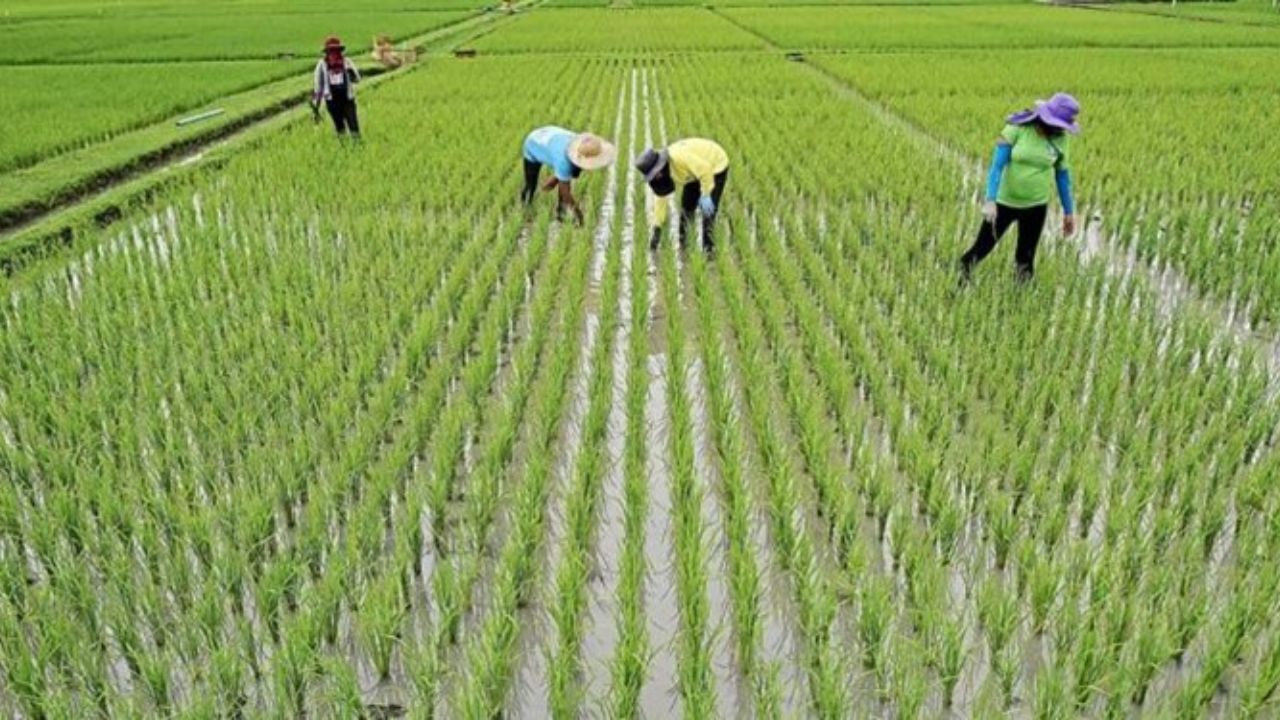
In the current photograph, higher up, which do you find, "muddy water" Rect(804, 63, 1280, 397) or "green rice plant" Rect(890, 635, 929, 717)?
"muddy water" Rect(804, 63, 1280, 397)

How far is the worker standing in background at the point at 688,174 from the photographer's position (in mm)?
5168

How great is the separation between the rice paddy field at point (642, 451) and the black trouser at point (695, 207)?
224 mm

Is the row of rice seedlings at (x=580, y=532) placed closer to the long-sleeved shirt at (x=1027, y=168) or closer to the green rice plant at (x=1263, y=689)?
the green rice plant at (x=1263, y=689)

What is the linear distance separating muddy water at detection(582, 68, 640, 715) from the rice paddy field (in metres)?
0.02

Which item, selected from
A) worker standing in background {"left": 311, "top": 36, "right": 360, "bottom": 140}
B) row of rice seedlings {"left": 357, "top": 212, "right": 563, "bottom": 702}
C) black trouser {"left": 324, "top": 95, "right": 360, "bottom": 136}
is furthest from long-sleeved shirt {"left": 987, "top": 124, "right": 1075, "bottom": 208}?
black trouser {"left": 324, "top": 95, "right": 360, "bottom": 136}

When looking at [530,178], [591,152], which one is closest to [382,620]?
[591,152]

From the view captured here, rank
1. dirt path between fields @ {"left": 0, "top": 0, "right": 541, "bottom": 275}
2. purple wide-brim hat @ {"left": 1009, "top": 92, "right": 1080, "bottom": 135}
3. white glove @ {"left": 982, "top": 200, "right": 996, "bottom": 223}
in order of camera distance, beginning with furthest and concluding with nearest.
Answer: dirt path between fields @ {"left": 0, "top": 0, "right": 541, "bottom": 275} < white glove @ {"left": 982, "top": 200, "right": 996, "bottom": 223} < purple wide-brim hat @ {"left": 1009, "top": 92, "right": 1080, "bottom": 135}

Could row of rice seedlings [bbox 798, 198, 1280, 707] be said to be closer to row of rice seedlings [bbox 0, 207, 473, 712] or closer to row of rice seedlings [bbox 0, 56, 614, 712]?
row of rice seedlings [bbox 0, 56, 614, 712]

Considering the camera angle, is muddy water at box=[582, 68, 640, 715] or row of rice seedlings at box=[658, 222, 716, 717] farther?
muddy water at box=[582, 68, 640, 715]

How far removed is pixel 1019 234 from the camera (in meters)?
5.02

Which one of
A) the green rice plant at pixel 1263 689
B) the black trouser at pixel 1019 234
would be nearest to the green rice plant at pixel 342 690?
the green rice plant at pixel 1263 689

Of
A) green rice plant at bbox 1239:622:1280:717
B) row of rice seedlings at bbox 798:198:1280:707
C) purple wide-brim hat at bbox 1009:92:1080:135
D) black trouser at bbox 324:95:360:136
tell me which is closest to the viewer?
green rice plant at bbox 1239:622:1280:717

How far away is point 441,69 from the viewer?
1480cm

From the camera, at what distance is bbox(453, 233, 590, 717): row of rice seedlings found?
91.6 inches
